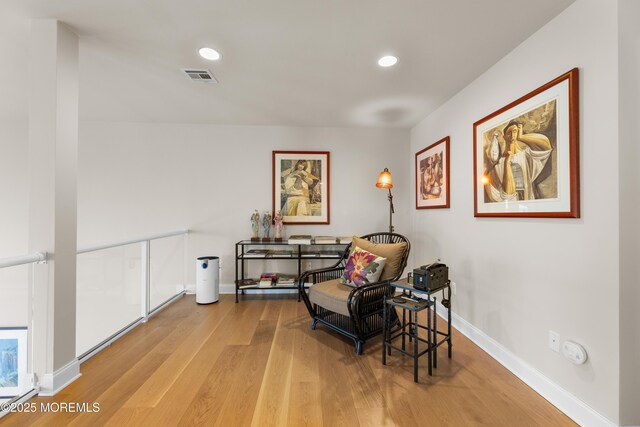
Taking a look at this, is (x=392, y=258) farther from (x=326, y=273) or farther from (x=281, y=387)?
(x=281, y=387)

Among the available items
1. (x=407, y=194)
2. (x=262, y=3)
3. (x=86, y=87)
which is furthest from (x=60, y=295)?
(x=407, y=194)

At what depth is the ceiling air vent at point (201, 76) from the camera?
7.37ft

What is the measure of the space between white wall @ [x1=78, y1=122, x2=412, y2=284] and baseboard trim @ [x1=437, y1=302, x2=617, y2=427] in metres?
Answer: 1.82

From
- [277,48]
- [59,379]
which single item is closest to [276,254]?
[59,379]

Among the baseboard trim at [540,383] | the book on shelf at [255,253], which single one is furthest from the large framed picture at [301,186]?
the baseboard trim at [540,383]

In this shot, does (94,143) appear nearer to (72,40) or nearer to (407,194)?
(72,40)

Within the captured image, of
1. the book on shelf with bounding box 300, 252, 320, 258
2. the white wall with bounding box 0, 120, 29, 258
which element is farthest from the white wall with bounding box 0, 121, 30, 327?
the book on shelf with bounding box 300, 252, 320, 258

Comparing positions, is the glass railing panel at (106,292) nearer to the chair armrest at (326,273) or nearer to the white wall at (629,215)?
the chair armrest at (326,273)

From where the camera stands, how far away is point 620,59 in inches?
50.4

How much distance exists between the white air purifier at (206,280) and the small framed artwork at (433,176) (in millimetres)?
2885

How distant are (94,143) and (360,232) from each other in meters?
3.99

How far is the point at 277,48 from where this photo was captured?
194 centimetres

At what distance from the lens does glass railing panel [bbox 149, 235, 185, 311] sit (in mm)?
3402

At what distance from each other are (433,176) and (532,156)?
1.34 metres
